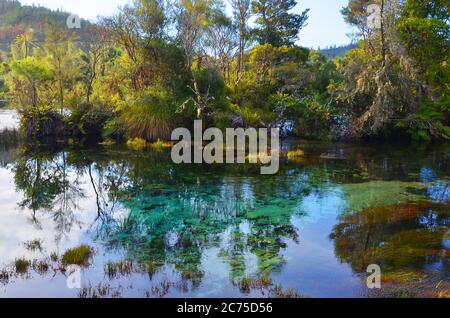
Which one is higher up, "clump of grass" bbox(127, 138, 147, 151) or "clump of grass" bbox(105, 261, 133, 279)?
"clump of grass" bbox(127, 138, 147, 151)

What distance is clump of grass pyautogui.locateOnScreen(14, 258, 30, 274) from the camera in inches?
314

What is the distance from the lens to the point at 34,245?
934 centimetres

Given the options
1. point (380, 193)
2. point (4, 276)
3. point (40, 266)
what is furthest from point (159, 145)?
point (4, 276)

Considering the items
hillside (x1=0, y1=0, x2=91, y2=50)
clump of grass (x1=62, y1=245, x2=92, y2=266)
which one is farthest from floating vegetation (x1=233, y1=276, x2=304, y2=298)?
hillside (x1=0, y1=0, x2=91, y2=50)

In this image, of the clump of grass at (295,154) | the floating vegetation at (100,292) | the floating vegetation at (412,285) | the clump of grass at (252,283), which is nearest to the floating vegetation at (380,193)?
the floating vegetation at (412,285)

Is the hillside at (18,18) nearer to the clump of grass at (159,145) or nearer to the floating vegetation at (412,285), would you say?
the clump of grass at (159,145)

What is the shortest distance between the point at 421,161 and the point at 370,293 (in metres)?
14.0

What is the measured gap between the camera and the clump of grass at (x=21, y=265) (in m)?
7.98

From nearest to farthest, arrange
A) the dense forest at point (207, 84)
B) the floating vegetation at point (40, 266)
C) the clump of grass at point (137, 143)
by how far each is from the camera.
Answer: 1. the floating vegetation at point (40, 266)
2. the clump of grass at point (137, 143)
3. the dense forest at point (207, 84)

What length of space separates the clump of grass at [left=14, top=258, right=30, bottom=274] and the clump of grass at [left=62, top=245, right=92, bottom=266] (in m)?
0.64

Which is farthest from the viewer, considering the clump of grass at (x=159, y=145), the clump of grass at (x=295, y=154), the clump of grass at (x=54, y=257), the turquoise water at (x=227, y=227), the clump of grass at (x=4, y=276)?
the clump of grass at (x=159, y=145)

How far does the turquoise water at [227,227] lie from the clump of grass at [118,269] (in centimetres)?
3

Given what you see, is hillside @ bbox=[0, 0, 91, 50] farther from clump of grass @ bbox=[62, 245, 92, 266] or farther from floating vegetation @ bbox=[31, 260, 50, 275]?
floating vegetation @ bbox=[31, 260, 50, 275]

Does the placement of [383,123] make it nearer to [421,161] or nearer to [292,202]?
[421,161]
